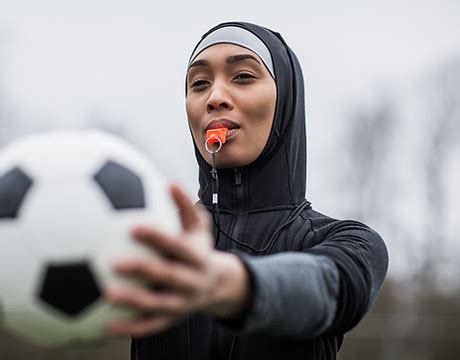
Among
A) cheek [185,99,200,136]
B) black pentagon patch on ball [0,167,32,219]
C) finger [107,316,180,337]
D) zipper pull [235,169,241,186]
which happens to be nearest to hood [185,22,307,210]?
zipper pull [235,169,241,186]

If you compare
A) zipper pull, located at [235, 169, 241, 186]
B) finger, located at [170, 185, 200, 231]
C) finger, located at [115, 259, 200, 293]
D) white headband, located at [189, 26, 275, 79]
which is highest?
white headband, located at [189, 26, 275, 79]

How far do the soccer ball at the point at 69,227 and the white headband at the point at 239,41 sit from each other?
4.43 feet

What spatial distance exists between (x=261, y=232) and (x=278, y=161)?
33cm

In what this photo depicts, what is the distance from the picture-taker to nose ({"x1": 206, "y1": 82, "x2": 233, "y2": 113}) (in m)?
3.27

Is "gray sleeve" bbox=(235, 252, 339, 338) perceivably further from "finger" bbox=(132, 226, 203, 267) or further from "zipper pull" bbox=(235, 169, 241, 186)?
"zipper pull" bbox=(235, 169, 241, 186)

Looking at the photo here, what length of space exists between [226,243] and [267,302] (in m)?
1.22

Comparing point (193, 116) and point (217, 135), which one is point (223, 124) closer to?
point (217, 135)

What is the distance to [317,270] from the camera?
230 centimetres

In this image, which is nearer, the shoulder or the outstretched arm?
the outstretched arm

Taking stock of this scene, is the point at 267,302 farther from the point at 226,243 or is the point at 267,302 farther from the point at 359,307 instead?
the point at 226,243

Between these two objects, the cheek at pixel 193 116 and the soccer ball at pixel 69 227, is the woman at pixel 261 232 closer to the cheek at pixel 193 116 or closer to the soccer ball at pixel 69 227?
the cheek at pixel 193 116

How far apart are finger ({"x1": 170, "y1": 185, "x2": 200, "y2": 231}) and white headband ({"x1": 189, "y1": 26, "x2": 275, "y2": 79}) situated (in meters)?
1.53

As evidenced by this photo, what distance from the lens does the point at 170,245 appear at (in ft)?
6.03

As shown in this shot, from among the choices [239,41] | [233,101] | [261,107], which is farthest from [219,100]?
[239,41]
